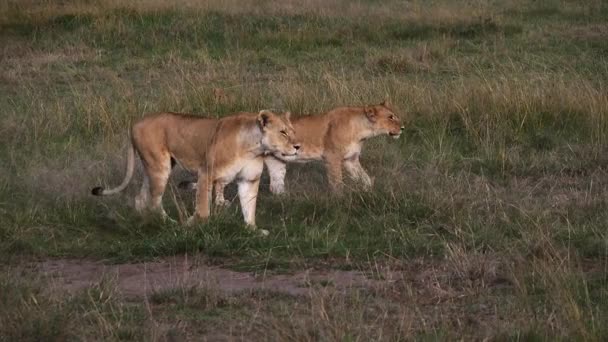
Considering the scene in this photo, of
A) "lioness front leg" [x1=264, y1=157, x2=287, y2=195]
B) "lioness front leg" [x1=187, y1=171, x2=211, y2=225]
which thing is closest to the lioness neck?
"lioness front leg" [x1=187, y1=171, x2=211, y2=225]

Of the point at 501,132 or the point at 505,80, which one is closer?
the point at 501,132

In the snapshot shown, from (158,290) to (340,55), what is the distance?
920 cm

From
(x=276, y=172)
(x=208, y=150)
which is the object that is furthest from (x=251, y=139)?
(x=276, y=172)

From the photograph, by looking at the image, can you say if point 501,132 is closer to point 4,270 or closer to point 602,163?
point 602,163

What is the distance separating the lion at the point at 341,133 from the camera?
8.53 m

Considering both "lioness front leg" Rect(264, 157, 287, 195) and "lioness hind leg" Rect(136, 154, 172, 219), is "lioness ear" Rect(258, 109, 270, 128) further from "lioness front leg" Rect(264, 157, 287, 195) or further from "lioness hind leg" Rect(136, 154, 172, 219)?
"lioness front leg" Rect(264, 157, 287, 195)

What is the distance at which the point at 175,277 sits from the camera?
19.9ft

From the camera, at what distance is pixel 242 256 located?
255 inches

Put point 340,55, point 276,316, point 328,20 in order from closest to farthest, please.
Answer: point 276,316
point 340,55
point 328,20

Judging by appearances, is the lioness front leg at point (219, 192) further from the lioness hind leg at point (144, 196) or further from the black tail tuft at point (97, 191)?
the black tail tuft at point (97, 191)

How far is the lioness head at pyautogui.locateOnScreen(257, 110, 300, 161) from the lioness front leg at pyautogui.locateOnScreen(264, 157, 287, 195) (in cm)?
74

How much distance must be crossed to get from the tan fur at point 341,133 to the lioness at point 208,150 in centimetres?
99

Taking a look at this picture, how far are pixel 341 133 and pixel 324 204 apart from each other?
1.20m

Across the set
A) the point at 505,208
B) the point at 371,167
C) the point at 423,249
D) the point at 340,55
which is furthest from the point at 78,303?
the point at 340,55
